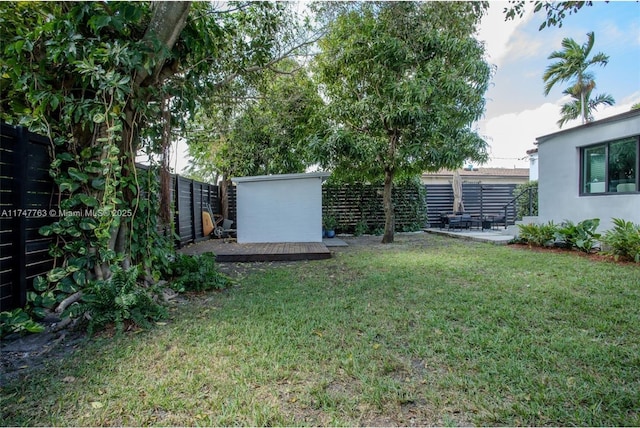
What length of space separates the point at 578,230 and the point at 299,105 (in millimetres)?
8193

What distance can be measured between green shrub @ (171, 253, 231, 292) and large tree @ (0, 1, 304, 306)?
21.6 inches

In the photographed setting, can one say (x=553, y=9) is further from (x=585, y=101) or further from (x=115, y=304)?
(x=585, y=101)

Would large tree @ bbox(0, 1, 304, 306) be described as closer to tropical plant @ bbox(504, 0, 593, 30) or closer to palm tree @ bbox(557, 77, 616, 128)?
tropical plant @ bbox(504, 0, 593, 30)

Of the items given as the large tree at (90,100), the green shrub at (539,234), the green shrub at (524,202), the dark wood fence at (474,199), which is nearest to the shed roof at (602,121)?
the green shrub at (539,234)

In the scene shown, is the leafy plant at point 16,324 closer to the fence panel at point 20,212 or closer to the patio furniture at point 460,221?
the fence panel at point 20,212

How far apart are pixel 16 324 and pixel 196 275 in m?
1.87

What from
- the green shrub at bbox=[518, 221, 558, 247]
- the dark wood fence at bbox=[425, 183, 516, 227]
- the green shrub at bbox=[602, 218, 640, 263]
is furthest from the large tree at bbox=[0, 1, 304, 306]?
the dark wood fence at bbox=[425, 183, 516, 227]

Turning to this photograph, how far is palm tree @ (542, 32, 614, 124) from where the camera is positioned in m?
17.9

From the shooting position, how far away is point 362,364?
2.28 meters

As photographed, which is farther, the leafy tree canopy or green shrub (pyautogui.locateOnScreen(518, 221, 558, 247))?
the leafy tree canopy

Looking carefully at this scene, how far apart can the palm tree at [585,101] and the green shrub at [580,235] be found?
1702 cm

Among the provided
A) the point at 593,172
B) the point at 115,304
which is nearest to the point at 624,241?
Answer: the point at 593,172

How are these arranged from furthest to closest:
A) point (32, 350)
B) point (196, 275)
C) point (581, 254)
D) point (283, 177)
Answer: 1. point (283, 177)
2. point (581, 254)
3. point (196, 275)
4. point (32, 350)

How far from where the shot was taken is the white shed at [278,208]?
8852 mm
